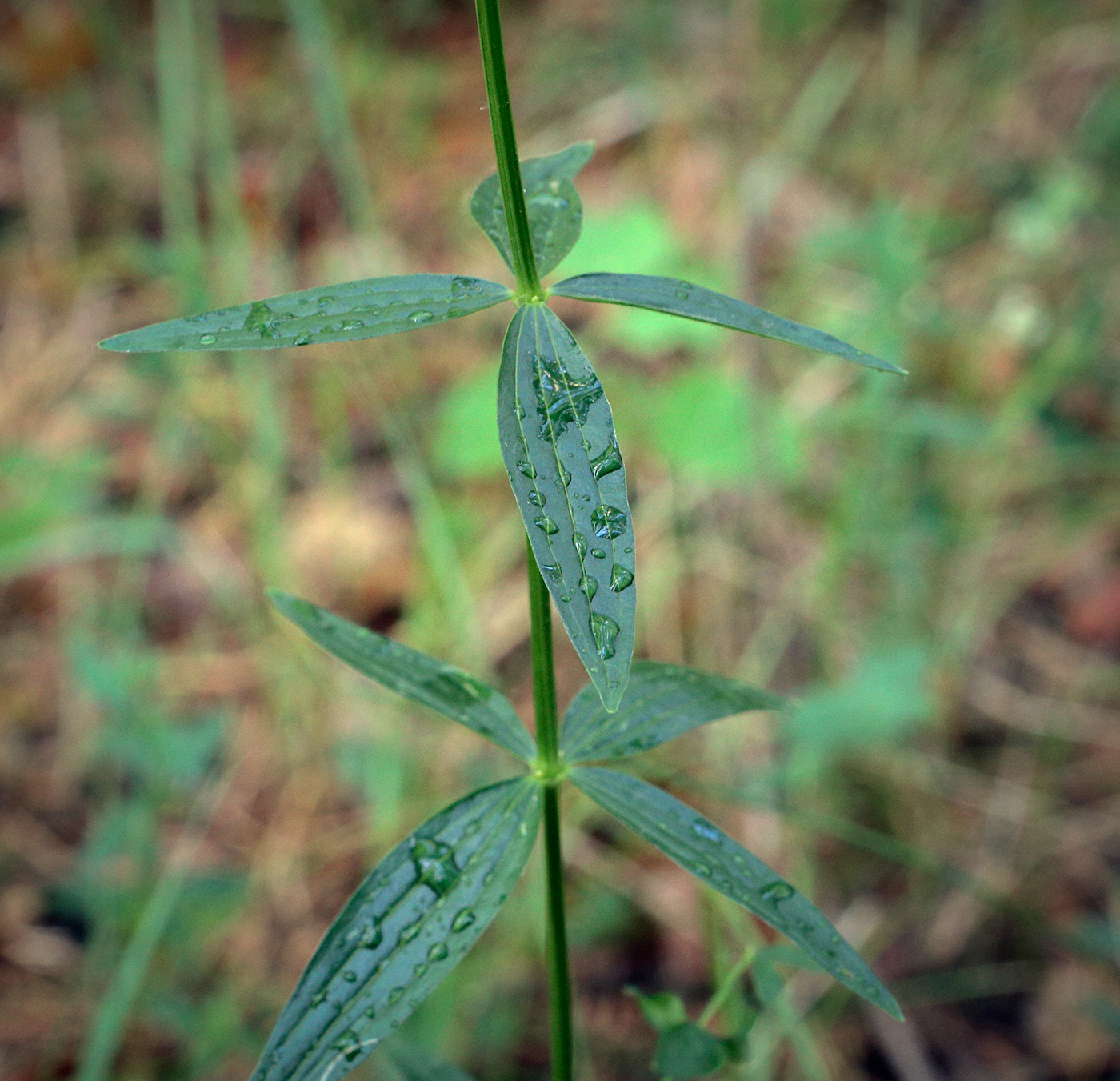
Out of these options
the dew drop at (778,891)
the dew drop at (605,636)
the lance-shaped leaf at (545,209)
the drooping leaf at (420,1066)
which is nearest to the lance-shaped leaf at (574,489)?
the dew drop at (605,636)

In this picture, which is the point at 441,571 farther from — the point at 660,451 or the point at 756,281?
the point at 756,281

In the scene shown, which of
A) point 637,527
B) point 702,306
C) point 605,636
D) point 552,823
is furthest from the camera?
point 637,527

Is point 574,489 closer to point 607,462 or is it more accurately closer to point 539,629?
point 607,462

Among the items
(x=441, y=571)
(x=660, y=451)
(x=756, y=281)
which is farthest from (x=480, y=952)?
(x=756, y=281)

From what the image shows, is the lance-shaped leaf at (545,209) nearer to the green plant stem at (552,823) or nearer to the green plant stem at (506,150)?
the green plant stem at (506,150)

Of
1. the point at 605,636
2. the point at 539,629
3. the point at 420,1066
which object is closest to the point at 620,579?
the point at 605,636

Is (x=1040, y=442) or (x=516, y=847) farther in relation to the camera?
(x=1040, y=442)

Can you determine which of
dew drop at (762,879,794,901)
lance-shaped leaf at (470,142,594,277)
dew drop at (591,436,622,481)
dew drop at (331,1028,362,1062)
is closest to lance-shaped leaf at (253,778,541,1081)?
dew drop at (331,1028,362,1062)
